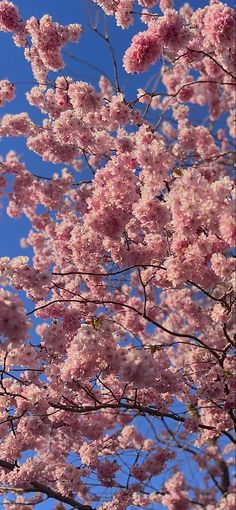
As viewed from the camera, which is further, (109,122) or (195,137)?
(195,137)

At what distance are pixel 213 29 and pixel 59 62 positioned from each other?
2.74 metres

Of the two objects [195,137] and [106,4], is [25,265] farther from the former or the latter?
[195,137]

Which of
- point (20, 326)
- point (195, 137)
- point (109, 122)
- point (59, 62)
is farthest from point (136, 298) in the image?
point (20, 326)

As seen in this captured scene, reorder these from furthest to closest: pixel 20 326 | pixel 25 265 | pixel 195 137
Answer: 1. pixel 195 137
2. pixel 25 265
3. pixel 20 326

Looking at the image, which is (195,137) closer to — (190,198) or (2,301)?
(190,198)

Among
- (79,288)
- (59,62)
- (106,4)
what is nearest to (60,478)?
(79,288)

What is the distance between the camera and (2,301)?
3645 millimetres

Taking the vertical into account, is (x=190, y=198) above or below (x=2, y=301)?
above

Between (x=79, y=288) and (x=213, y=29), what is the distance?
457cm

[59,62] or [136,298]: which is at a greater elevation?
[59,62]

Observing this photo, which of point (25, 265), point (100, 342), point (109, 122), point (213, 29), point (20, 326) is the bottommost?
point (20, 326)

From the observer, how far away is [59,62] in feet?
23.7

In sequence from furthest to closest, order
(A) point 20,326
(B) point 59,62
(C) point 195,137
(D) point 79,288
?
(C) point 195,137
(D) point 79,288
(B) point 59,62
(A) point 20,326

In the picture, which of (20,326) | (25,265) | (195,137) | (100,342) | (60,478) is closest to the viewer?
(20,326)
